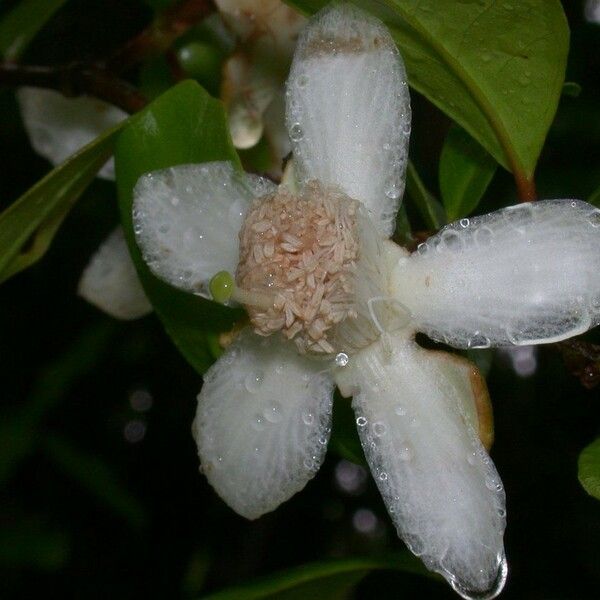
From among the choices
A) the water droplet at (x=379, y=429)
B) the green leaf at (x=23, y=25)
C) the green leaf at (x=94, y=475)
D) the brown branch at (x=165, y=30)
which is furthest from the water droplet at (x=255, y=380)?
the green leaf at (x=94, y=475)

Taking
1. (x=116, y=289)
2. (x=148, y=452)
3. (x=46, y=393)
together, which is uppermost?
(x=116, y=289)

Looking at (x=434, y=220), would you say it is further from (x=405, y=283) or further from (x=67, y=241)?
(x=67, y=241)

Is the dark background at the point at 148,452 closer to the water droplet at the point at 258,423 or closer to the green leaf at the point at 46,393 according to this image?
the green leaf at the point at 46,393

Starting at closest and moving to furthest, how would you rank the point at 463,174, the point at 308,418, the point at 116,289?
the point at 308,418 → the point at 463,174 → the point at 116,289

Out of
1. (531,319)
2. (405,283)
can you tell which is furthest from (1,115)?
(531,319)

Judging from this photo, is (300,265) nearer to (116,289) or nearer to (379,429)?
(379,429)

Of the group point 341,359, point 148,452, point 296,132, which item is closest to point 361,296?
point 341,359

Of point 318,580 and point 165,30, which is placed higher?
point 165,30
